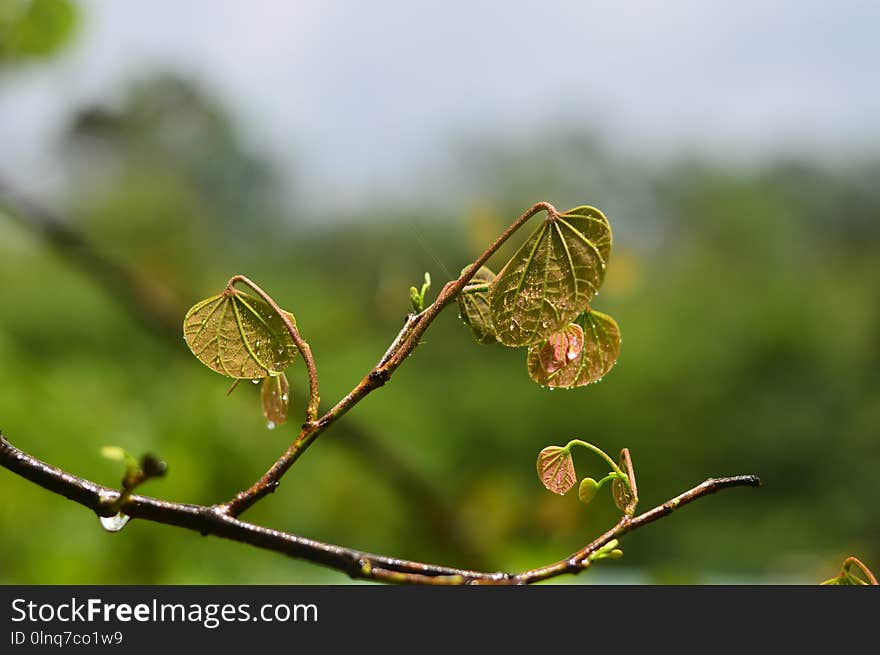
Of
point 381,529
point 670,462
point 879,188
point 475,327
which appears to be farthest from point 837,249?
point 475,327

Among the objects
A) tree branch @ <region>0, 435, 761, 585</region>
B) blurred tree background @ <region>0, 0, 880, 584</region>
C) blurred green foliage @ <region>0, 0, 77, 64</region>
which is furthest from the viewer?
blurred tree background @ <region>0, 0, 880, 584</region>

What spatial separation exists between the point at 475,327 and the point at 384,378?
1.4 inches

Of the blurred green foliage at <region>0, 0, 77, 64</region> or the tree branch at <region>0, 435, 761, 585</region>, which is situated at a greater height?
the blurred green foliage at <region>0, 0, 77, 64</region>

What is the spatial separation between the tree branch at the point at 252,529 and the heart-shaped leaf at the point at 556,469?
3cm

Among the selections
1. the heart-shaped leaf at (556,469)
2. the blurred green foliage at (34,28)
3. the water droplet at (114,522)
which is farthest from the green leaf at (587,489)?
the blurred green foliage at (34,28)

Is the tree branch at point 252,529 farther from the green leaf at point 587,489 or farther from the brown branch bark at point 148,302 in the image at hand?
the brown branch bark at point 148,302

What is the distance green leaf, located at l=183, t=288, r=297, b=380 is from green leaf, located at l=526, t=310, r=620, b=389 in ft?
0.22

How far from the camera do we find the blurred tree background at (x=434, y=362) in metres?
0.80

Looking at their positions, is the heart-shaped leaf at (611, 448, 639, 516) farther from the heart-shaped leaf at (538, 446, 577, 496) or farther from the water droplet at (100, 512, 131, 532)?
the water droplet at (100, 512, 131, 532)

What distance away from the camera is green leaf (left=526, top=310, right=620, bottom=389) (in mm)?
211

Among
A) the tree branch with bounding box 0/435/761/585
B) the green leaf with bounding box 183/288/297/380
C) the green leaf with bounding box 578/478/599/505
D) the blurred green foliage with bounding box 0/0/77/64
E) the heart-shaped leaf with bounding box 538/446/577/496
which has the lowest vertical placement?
the tree branch with bounding box 0/435/761/585

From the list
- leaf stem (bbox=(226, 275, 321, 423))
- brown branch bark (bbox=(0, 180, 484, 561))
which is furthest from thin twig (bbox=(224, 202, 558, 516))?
brown branch bark (bbox=(0, 180, 484, 561))

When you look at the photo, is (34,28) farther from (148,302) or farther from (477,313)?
(477,313)

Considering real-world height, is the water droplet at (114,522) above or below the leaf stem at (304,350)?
below
